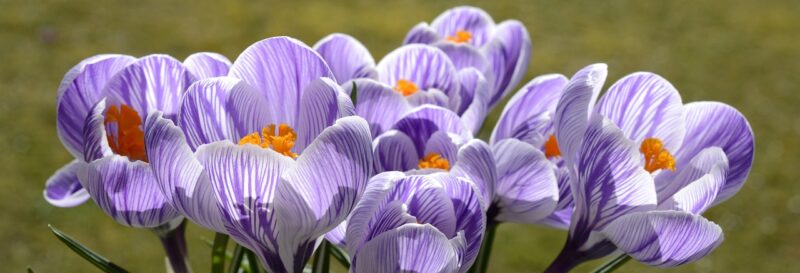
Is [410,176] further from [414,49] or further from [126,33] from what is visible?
[126,33]

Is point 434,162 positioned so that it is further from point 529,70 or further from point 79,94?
point 529,70

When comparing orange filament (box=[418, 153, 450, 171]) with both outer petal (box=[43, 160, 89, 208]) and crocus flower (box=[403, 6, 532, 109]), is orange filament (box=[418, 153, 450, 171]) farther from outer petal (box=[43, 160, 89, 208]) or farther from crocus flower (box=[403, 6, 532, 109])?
outer petal (box=[43, 160, 89, 208])

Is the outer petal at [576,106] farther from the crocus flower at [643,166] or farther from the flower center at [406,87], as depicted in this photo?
the flower center at [406,87]

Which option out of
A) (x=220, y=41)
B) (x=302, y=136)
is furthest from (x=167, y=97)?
(x=220, y=41)

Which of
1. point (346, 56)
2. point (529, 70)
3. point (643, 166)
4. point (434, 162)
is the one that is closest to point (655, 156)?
point (643, 166)

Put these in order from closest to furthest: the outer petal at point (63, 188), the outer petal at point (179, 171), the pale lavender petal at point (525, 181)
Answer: the outer petal at point (179, 171) < the pale lavender petal at point (525, 181) < the outer petal at point (63, 188)

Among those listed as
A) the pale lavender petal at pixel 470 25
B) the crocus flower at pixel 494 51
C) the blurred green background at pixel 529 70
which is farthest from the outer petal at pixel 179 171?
the blurred green background at pixel 529 70
